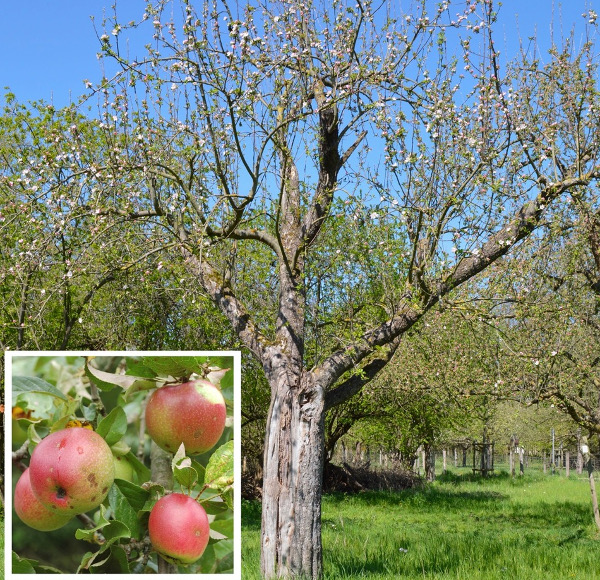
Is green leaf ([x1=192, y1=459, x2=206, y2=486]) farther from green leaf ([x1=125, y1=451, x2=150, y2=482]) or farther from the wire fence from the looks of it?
the wire fence

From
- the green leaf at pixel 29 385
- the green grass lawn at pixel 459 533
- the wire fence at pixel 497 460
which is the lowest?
the wire fence at pixel 497 460

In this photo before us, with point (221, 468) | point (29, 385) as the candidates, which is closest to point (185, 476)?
point (221, 468)

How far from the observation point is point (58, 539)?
4180 mm

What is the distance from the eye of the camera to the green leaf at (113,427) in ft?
13.4

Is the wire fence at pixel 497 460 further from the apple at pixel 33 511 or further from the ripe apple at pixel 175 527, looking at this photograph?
the apple at pixel 33 511

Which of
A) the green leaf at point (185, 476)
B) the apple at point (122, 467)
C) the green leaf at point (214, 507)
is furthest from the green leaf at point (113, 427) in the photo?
the green leaf at point (214, 507)

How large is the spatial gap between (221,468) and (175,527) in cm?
43

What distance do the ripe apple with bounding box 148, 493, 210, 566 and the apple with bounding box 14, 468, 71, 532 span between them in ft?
1.68

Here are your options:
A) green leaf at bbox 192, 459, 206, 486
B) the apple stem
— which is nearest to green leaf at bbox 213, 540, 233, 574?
the apple stem

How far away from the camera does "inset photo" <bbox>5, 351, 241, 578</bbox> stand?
409 cm

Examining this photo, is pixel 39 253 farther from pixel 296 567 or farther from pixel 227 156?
pixel 296 567

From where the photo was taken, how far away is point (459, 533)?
14.9 meters

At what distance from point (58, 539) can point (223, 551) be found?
99 cm

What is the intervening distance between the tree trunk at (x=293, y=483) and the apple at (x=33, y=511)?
150 inches
